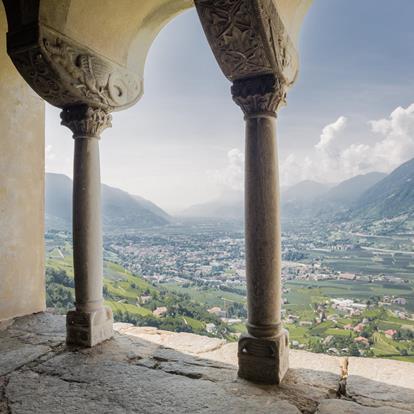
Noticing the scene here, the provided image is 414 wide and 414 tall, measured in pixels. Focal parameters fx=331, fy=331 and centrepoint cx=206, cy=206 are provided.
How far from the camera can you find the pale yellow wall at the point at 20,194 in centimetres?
426

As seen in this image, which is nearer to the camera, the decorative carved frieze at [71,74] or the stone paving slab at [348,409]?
the stone paving slab at [348,409]

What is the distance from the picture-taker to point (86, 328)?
335 cm

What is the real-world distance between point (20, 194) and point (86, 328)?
2174 mm

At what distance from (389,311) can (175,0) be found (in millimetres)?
4203

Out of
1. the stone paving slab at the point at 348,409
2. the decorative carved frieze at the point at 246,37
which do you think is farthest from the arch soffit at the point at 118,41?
the stone paving slab at the point at 348,409

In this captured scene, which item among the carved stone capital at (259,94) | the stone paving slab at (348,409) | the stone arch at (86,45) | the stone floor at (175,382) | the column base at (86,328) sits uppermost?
the stone arch at (86,45)

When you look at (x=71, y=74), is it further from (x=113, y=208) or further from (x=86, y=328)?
(x=113, y=208)

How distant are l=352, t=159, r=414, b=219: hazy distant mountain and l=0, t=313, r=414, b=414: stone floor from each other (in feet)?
A: 8.54

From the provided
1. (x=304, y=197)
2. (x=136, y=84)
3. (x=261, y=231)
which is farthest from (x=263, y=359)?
(x=304, y=197)

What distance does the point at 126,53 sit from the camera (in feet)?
12.3

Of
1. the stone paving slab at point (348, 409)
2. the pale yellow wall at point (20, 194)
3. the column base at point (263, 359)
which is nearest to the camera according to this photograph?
the stone paving slab at point (348, 409)

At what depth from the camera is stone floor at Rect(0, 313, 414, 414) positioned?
2217 millimetres

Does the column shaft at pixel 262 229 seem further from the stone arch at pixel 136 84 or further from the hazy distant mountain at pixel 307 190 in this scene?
the hazy distant mountain at pixel 307 190

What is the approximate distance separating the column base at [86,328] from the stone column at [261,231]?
1.60 meters
